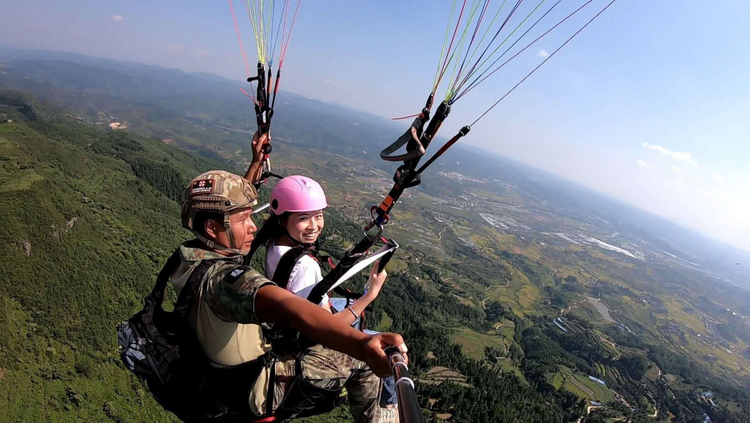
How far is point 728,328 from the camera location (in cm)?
9362

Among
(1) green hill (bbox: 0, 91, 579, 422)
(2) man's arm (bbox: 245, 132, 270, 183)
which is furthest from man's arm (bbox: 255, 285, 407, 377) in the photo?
(1) green hill (bbox: 0, 91, 579, 422)

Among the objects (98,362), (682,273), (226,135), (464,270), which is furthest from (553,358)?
(226,135)

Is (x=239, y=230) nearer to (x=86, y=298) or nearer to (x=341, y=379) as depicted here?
(x=341, y=379)

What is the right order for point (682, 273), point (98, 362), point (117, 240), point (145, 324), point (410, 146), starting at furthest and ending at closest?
point (682, 273)
point (117, 240)
point (98, 362)
point (410, 146)
point (145, 324)

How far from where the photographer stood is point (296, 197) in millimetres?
3176

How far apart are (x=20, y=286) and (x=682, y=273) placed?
186633 mm

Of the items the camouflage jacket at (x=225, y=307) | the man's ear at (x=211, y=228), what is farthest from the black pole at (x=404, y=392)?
the man's ear at (x=211, y=228)

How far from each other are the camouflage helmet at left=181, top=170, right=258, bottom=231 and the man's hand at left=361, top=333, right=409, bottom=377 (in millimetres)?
1315

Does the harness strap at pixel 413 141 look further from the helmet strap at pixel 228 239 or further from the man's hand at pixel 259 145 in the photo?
the man's hand at pixel 259 145

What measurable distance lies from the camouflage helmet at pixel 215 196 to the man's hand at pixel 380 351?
131 centimetres

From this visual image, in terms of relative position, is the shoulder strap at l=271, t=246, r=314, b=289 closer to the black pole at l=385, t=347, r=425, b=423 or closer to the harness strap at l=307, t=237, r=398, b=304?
the harness strap at l=307, t=237, r=398, b=304

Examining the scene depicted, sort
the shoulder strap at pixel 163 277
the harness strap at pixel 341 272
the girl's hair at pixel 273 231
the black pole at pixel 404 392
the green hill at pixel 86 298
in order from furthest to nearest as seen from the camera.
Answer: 1. the green hill at pixel 86 298
2. the girl's hair at pixel 273 231
3. the harness strap at pixel 341 272
4. the shoulder strap at pixel 163 277
5. the black pole at pixel 404 392

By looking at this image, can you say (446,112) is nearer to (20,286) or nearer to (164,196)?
(20,286)

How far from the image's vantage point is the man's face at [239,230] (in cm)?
216
